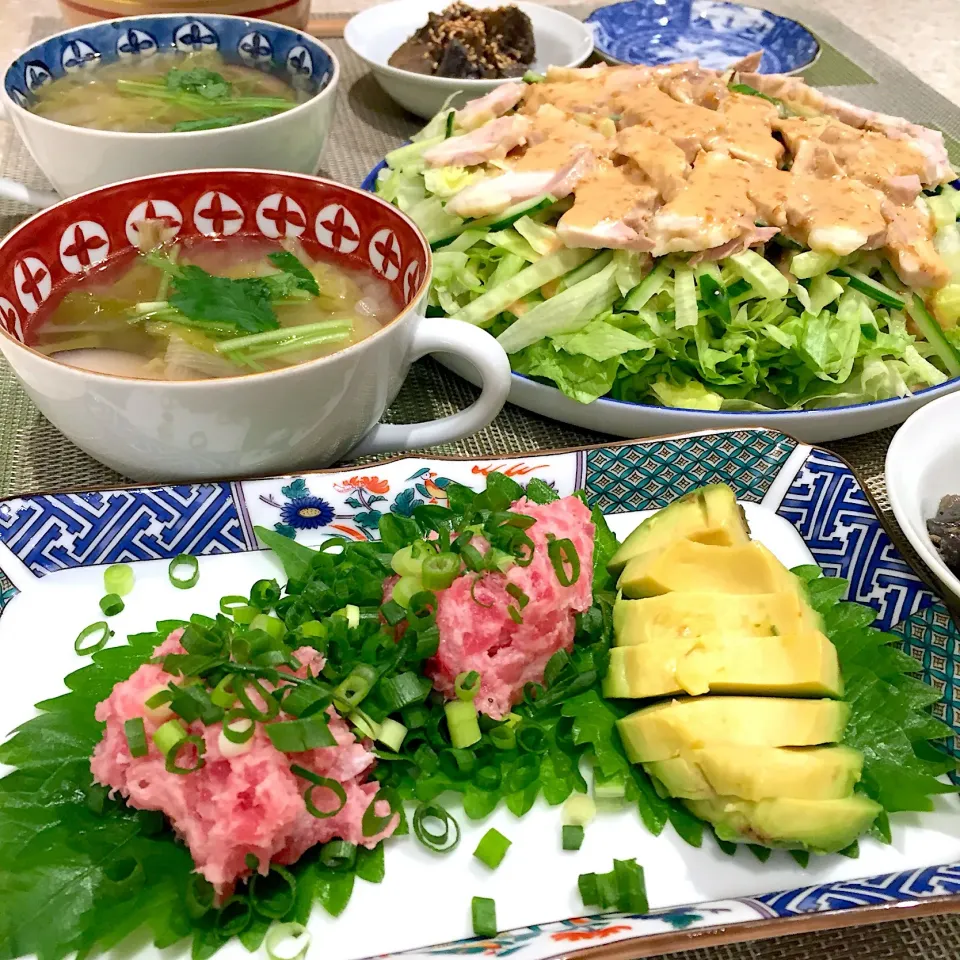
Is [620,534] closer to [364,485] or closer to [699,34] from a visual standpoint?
[364,485]

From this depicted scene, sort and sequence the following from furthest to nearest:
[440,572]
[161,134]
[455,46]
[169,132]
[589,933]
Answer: [455,46] → [169,132] → [161,134] → [440,572] → [589,933]

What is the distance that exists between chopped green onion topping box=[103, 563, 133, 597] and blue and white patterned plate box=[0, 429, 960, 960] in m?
0.01

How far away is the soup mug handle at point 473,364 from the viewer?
127cm

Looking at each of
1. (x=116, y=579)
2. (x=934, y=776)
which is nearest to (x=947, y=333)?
(x=934, y=776)

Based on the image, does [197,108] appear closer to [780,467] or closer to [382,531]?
[382,531]

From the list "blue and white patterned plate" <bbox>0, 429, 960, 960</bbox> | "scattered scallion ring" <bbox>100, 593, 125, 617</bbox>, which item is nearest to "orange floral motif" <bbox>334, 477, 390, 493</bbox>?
"blue and white patterned plate" <bbox>0, 429, 960, 960</bbox>

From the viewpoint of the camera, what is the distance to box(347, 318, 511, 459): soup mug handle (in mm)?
1268

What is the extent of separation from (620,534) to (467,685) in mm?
404

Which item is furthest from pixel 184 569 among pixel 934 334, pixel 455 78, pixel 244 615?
pixel 455 78

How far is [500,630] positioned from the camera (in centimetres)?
102

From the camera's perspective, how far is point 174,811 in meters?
0.87

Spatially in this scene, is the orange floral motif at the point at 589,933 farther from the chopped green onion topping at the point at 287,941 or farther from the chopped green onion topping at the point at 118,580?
the chopped green onion topping at the point at 118,580

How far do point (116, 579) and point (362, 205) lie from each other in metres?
0.68

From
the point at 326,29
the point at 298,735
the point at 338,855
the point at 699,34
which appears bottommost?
the point at 326,29
